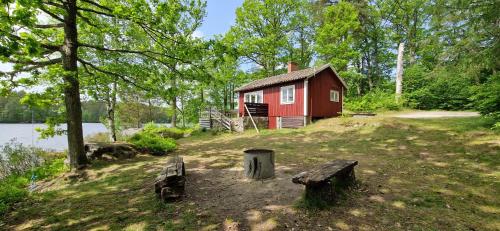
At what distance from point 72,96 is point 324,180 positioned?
8.17 metres

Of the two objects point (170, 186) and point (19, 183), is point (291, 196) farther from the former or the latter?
point (19, 183)

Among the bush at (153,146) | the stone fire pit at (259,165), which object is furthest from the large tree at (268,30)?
the stone fire pit at (259,165)

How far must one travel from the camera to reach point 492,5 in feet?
23.4

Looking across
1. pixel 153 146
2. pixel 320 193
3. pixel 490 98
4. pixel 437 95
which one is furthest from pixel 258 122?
pixel 437 95

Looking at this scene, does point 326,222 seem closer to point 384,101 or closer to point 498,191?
point 498,191

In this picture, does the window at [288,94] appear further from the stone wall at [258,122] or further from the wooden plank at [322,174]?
the wooden plank at [322,174]

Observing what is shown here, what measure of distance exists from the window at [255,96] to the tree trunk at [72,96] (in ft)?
47.3

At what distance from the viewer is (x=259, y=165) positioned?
5805 mm

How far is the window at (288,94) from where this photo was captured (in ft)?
60.5

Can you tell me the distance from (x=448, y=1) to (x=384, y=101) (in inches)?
584

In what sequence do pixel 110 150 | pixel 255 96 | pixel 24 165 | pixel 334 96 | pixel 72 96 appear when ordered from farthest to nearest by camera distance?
pixel 255 96 → pixel 334 96 → pixel 24 165 → pixel 110 150 → pixel 72 96

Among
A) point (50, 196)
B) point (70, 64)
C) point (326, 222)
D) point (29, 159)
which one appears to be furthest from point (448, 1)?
point (29, 159)

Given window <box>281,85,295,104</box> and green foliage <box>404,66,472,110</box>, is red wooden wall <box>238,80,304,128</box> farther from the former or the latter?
green foliage <box>404,66,472,110</box>

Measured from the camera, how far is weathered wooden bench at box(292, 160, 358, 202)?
400 centimetres
